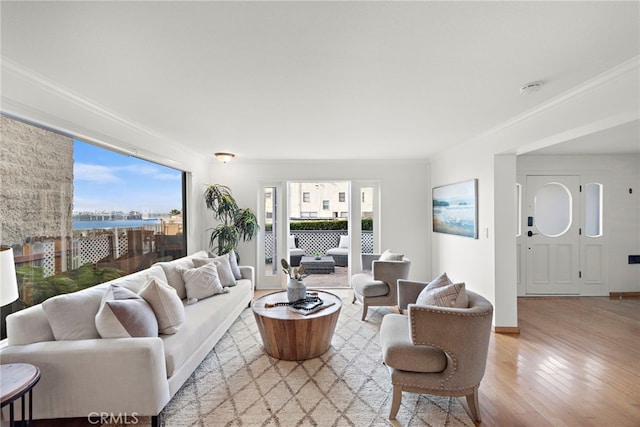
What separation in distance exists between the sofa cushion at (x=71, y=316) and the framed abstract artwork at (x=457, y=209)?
163 inches

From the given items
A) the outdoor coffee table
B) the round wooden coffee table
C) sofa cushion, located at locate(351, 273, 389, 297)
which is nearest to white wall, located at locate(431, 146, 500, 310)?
sofa cushion, located at locate(351, 273, 389, 297)

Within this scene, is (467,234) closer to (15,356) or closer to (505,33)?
(505,33)

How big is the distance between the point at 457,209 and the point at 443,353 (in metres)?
2.82

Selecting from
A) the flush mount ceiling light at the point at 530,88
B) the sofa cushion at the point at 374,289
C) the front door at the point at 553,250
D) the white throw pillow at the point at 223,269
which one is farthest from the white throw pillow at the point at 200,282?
the front door at the point at 553,250

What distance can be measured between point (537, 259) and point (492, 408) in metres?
3.71

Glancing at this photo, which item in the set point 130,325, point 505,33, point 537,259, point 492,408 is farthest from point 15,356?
point 537,259

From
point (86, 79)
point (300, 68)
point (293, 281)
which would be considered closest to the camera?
point (300, 68)

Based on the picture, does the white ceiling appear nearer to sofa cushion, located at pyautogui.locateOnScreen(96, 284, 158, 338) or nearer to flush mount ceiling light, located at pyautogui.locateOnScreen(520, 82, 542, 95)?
flush mount ceiling light, located at pyautogui.locateOnScreen(520, 82, 542, 95)

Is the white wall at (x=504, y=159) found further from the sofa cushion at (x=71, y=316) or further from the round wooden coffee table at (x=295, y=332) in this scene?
the sofa cushion at (x=71, y=316)

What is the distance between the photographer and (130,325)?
205 cm

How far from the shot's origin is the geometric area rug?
6.71ft

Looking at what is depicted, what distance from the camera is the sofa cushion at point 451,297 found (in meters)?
2.14

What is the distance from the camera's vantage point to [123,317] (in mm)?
2035

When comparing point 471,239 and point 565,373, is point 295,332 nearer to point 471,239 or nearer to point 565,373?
point 565,373
